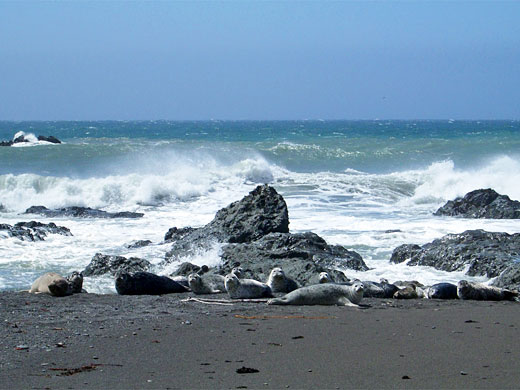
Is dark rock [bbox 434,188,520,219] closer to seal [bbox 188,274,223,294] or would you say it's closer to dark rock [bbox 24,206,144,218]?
dark rock [bbox 24,206,144,218]

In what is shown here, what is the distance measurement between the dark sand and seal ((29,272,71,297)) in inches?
28.3

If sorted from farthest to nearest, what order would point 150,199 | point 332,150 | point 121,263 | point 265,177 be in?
point 332,150
point 265,177
point 150,199
point 121,263

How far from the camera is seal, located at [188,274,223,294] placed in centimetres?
1095

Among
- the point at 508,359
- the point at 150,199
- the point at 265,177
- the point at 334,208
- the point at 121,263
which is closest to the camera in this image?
the point at 508,359

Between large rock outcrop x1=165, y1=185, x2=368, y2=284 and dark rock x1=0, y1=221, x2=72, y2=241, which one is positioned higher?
large rock outcrop x1=165, y1=185, x2=368, y2=284

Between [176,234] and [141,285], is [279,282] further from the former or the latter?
[176,234]

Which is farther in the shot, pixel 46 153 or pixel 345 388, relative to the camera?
pixel 46 153

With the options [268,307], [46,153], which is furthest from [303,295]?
[46,153]

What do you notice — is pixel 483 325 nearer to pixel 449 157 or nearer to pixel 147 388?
pixel 147 388

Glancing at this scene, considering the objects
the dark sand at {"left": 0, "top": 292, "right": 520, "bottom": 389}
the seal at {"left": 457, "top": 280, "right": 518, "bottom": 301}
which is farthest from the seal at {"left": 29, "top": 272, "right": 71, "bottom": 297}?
the seal at {"left": 457, "top": 280, "right": 518, "bottom": 301}

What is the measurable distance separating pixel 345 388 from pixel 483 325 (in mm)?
3155

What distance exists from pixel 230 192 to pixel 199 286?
18.6 meters

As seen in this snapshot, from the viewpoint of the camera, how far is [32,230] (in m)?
18.1

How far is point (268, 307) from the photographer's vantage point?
9.55m
